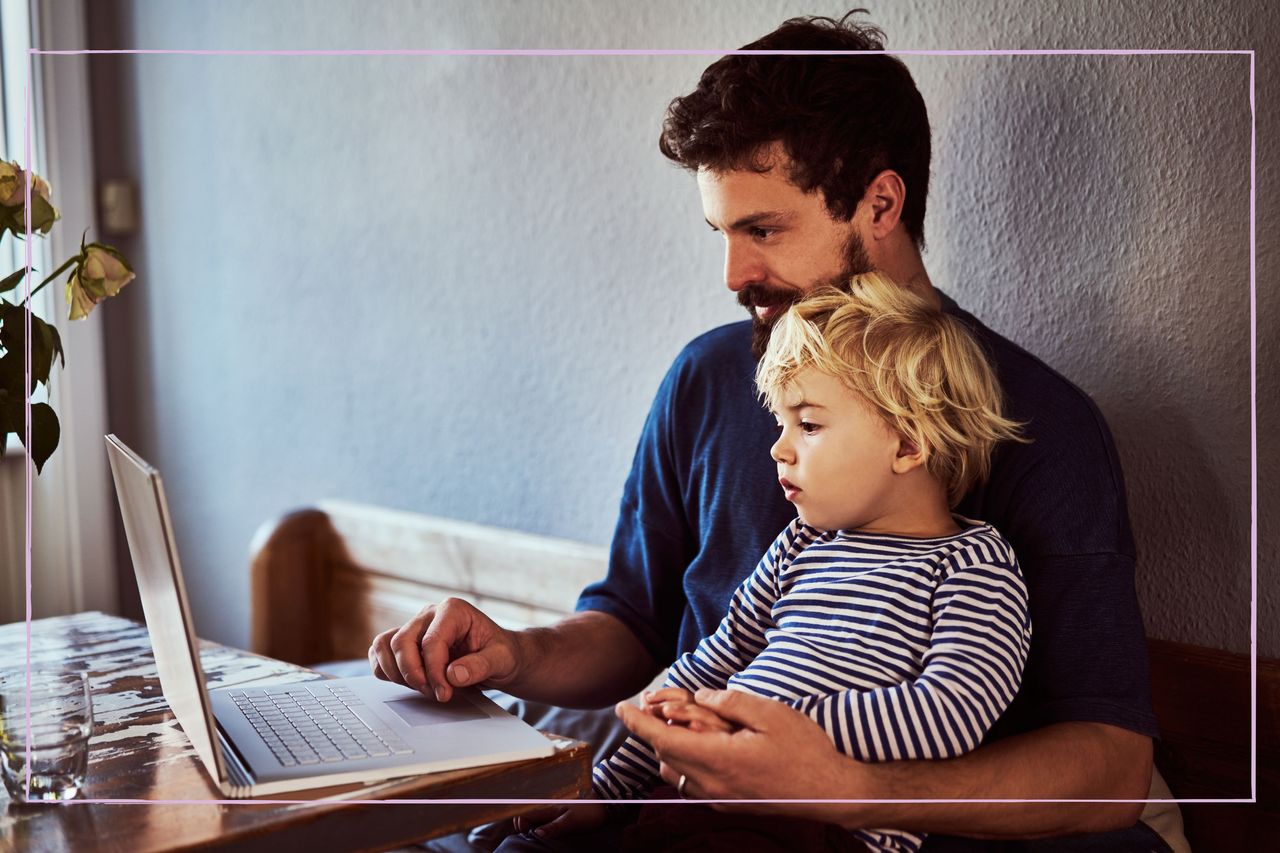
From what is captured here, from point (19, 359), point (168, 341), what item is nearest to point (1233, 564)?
point (19, 359)

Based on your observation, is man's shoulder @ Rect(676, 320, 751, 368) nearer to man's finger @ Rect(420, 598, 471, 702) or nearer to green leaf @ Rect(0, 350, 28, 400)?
man's finger @ Rect(420, 598, 471, 702)

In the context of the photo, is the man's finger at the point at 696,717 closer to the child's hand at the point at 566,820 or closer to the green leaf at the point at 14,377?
the child's hand at the point at 566,820

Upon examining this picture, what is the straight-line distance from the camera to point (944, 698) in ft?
3.15

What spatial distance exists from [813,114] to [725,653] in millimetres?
528

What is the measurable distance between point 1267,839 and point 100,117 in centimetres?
223

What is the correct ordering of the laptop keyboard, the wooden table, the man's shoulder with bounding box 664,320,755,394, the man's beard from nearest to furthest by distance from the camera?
1. the wooden table
2. the laptop keyboard
3. the man's beard
4. the man's shoulder with bounding box 664,320,755,394

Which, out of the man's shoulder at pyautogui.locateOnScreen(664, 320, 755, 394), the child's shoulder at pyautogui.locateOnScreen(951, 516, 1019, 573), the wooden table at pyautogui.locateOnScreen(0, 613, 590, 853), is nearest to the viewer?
the wooden table at pyautogui.locateOnScreen(0, 613, 590, 853)

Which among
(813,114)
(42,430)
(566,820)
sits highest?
(813,114)

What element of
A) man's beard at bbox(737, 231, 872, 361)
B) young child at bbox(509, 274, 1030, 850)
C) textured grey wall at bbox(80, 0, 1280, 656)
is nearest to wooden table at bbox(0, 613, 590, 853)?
young child at bbox(509, 274, 1030, 850)

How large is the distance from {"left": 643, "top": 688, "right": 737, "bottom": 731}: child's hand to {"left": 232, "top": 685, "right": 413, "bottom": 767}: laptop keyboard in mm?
189

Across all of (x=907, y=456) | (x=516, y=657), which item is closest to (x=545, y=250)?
(x=516, y=657)

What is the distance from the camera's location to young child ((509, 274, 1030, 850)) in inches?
38.4

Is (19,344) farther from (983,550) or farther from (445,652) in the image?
(983,550)

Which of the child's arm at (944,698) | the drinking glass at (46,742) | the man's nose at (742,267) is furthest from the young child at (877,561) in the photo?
the drinking glass at (46,742)
